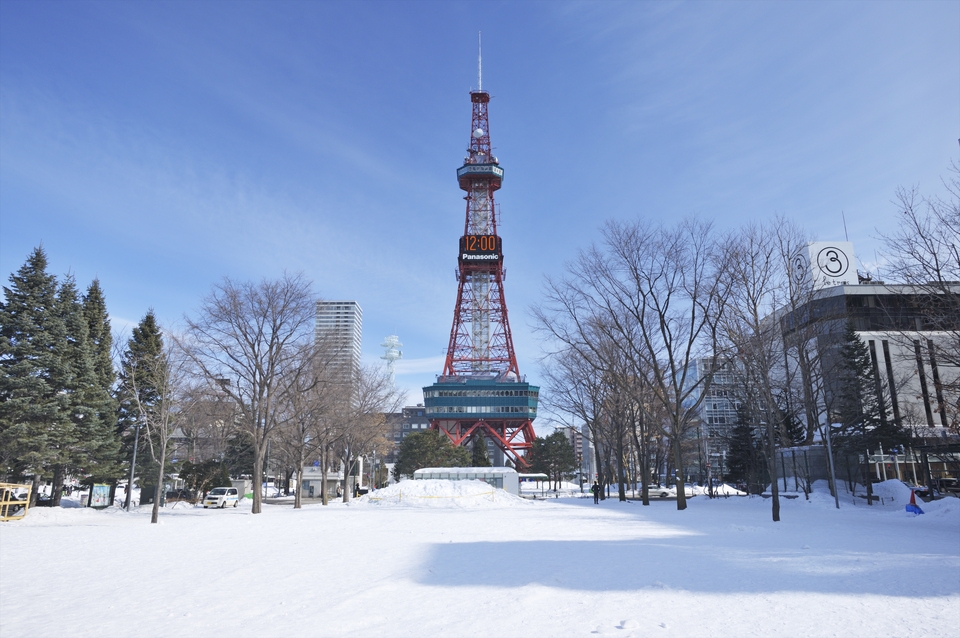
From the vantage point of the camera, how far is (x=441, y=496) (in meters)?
37.5

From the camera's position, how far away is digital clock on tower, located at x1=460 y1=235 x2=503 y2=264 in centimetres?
9706

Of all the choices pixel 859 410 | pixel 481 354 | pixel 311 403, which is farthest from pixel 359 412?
pixel 481 354

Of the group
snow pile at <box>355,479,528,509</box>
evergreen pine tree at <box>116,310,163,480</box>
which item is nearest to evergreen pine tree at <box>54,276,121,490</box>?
evergreen pine tree at <box>116,310,163,480</box>

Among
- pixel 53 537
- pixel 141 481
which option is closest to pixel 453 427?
pixel 141 481

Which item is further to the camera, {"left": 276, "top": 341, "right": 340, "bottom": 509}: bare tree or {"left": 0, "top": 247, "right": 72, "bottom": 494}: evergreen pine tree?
{"left": 276, "top": 341, "right": 340, "bottom": 509}: bare tree

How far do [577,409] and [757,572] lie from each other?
3397cm

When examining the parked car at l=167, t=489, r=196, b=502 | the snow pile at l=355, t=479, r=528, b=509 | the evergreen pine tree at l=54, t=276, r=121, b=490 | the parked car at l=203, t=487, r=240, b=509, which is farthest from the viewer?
the parked car at l=167, t=489, r=196, b=502

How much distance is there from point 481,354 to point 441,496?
2441 inches

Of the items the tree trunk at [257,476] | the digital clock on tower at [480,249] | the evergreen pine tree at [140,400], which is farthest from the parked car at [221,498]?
the digital clock on tower at [480,249]

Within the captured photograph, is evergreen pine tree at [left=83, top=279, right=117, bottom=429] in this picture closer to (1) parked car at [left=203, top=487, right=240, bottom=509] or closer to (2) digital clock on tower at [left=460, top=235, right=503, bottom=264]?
(1) parked car at [left=203, top=487, right=240, bottom=509]

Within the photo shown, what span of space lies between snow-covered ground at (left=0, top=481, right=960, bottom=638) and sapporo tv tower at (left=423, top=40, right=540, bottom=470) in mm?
75072

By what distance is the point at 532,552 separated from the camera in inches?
482

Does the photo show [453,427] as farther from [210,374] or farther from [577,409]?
[210,374]

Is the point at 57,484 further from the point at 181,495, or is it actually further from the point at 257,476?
the point at 181,495
